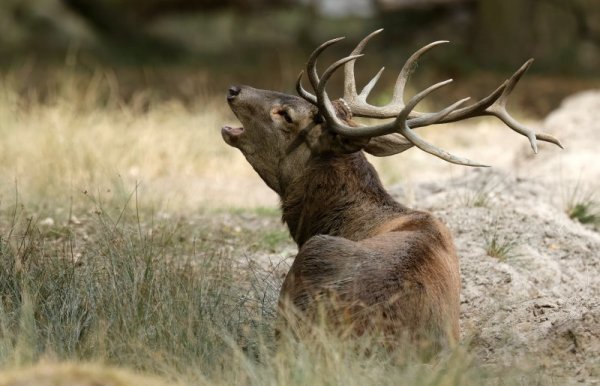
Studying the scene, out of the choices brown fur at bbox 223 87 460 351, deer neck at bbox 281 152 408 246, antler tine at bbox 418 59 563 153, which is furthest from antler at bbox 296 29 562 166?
deer neck at bbox 281 152 408 246

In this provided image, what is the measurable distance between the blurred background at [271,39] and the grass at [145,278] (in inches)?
190

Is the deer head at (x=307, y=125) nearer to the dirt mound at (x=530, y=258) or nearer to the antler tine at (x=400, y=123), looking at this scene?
the antler tine at (x=400, y=123)

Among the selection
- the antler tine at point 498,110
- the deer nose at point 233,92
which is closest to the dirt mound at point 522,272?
the antler tine at point 498,110

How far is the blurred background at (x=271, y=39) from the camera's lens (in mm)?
16359

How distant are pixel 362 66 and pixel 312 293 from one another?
11.8m

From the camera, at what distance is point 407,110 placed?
18.2 ft

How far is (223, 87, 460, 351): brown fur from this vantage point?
519 centimetres

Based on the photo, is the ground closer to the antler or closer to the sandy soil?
the sandy soil

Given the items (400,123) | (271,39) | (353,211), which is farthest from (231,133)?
(271,39)

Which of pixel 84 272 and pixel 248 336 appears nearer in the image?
pixel 248 336

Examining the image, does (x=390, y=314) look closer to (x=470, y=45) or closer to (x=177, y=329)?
(x=177, y=329)

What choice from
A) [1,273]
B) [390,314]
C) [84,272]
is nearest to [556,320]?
[390,314]

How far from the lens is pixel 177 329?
5.37 metres

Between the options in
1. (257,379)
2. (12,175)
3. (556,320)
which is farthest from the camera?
(12,175)
